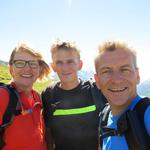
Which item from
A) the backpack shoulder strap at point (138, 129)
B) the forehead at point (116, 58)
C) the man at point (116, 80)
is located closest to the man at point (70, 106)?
the man at point (116, 80)

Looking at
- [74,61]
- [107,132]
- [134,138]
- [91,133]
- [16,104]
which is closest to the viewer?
[134,138]

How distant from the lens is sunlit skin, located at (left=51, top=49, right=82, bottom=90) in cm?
805

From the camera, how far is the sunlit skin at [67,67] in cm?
805

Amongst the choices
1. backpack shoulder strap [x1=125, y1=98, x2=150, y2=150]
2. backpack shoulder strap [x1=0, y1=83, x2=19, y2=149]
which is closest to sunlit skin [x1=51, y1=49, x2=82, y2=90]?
backpack shoulder strap [x1=0, y1=83, x2=19, y2=149]

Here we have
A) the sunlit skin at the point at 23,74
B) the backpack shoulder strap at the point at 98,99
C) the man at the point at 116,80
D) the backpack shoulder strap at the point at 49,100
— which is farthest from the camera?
the backpack shoulder strap at the point at 49,100

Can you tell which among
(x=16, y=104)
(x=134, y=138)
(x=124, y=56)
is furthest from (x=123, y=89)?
(x=16, y=104)

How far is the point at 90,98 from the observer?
789 centimetres

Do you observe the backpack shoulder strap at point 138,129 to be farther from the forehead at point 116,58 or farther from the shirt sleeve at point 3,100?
the shirt sleeve at point 3,100

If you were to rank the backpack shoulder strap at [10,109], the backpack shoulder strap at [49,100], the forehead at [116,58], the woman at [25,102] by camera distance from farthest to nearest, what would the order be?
the backpack shoulder strap at [49,100], the woman at [25,102], the backpack shoulder strap at [10,109], the forehead at [116,58]

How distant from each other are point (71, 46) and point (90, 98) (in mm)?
1497

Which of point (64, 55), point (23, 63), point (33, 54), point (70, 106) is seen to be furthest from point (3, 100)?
point (64, 55)

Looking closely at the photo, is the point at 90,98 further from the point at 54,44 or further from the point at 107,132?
the point at 107,132

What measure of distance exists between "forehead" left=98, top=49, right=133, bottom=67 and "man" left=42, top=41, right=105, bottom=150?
273 centimetres

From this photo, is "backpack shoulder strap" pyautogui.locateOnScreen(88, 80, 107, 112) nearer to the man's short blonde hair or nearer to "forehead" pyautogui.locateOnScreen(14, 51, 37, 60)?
"forehead" pyautogui.locateOnScreen(14, 51, 37, 60)
